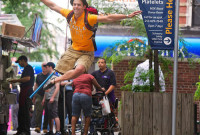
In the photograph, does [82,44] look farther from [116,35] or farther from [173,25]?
[116,35]

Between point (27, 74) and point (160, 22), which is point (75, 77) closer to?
point (160, 22)

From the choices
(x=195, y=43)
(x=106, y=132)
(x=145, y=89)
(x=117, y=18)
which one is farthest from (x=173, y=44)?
(x=195, y=43)

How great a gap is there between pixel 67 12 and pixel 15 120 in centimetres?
1073

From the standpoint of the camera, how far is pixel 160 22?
8.97 meters

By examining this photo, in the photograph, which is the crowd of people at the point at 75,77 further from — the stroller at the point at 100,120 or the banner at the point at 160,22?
the banner at the point at 160,22

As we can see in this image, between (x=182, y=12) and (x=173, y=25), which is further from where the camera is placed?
(x=182, y=12)

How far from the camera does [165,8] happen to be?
8938 millimetres

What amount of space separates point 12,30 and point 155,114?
4.09 metres

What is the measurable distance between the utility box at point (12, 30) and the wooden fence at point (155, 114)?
3213 mm

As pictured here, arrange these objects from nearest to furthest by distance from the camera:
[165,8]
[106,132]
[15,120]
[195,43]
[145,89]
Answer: [165,8] → [145,89] → [106,132] → [15,120] → [195,43]

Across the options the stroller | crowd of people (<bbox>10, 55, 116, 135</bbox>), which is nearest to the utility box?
crowd of people (<bbox>10, 55, 116, 135</bbox>)

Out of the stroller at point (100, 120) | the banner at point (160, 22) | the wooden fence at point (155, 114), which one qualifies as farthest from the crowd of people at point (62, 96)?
the banner at point (160, 22)

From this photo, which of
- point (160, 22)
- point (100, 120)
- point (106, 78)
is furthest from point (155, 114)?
point (160, 22)

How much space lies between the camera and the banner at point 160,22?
29.2ft
